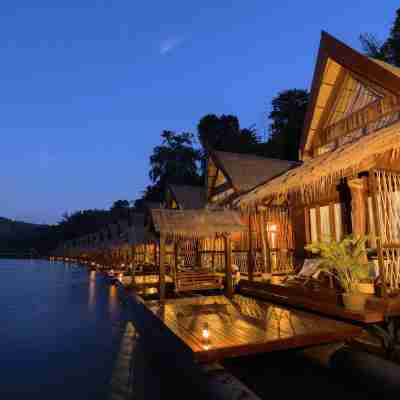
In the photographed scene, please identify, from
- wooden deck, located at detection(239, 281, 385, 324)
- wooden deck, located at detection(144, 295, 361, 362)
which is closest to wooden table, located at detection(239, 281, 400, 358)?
wooden deck, located at detection(239, 281, 385, 324)

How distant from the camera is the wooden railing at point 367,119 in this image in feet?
31.8

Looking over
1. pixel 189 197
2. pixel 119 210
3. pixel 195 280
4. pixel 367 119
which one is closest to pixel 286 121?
pixel 189 197

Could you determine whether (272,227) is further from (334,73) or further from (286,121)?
(286,121)

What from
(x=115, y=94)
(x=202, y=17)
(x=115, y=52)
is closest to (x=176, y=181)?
(x=202, y=17)

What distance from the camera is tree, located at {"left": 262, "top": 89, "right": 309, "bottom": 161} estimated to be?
3234 centimetres

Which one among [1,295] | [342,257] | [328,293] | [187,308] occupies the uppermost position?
[342,257]

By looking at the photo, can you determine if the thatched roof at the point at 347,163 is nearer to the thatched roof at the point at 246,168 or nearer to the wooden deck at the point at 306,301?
the wooden deck at the point at 306,301

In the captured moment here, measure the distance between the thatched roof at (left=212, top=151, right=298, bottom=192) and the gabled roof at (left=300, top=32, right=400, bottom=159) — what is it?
159 inches

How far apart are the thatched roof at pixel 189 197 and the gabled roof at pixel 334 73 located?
11.7 metres

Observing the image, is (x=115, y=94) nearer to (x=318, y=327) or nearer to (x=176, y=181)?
(x=176, y=181)

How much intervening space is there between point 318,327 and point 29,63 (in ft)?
402

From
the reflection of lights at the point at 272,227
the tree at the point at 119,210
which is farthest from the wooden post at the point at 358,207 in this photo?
the tree at the point at 119,210

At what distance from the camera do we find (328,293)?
6.84 m

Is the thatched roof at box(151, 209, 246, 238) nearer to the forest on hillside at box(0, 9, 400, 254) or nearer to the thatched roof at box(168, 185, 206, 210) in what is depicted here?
the forest on hillside at box(0, 9, 400, 254)
